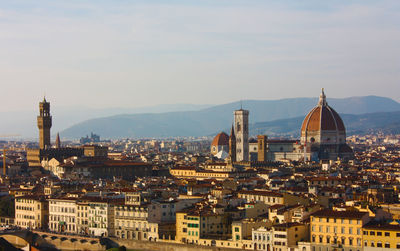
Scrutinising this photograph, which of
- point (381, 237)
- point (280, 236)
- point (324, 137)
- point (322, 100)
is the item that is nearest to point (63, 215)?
point (280, 236)

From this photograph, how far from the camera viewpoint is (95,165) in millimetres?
119750

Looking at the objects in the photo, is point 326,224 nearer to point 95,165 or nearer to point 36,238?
point 36,238

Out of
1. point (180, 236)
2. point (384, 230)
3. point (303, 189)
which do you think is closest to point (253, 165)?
point (303, 189)

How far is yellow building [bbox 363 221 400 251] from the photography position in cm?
4856

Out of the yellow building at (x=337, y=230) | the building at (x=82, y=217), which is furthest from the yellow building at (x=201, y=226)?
the building at (x=82, y=217)

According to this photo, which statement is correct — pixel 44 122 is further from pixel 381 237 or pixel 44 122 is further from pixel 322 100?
pixel 381 237

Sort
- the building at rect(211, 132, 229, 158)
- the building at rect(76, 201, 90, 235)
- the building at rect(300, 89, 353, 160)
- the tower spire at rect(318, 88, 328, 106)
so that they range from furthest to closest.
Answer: the building at rect(211, 132, 229, 158) < the tower spire at rect(318, 88, 328, 106) < the building at rect(300, 89, 353, 160) < the building at rect(76, 201, 90, 235)

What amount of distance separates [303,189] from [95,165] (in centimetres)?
5035

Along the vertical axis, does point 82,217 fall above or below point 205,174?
below

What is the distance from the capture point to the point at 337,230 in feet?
168

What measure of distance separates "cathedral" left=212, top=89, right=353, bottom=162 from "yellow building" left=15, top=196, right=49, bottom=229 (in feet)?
252

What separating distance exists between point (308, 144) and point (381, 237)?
339ft

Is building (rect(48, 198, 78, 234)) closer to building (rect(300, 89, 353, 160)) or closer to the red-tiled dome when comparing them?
building (rect(300, 89, 353, 160))

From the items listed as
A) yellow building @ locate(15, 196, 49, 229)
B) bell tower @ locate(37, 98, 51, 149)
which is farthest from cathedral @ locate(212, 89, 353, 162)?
yellow building @ locate(15, 196, 49, 229)
